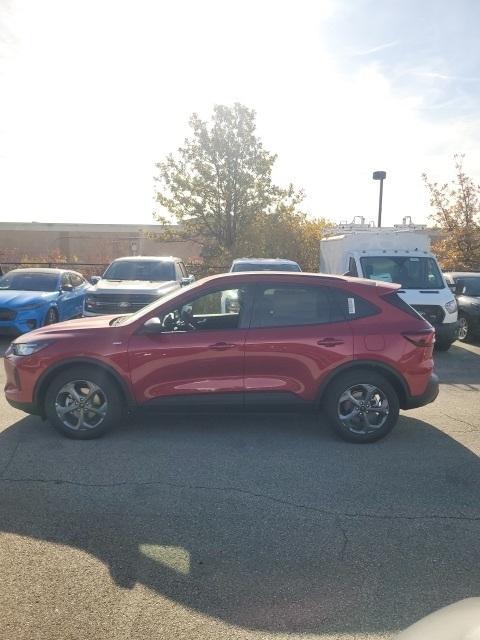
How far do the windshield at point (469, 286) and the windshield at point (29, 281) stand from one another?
9.22 metres

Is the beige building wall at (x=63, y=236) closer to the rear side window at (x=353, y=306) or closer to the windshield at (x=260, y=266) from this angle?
the windshield at (x=260, y=266)

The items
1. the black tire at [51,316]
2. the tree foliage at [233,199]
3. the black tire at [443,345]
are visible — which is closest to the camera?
the black tire at [443,345]

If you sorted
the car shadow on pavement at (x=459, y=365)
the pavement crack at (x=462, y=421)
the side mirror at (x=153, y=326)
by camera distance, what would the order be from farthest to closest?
the car shadow on pavement at (x=459, y=365)
the pavement crack at (x=462, y=421)
the side mirror at (x=153, y=326)

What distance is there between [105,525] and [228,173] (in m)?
18.8

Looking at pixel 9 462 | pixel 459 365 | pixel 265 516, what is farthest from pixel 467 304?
pixel 9 462

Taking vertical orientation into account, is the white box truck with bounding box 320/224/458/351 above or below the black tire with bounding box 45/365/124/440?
above

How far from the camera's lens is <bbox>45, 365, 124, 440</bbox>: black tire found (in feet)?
17.0

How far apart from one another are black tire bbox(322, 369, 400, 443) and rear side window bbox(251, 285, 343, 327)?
62 cm

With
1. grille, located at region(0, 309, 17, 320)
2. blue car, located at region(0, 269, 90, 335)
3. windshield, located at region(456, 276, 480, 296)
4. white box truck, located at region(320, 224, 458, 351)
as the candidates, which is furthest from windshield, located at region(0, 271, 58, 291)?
windshield, located at region(456, 276, 480, 296)

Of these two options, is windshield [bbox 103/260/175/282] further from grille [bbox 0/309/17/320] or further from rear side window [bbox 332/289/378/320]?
rear side window [bbox 332/289/378/320]

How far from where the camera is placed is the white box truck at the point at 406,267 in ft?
32.9

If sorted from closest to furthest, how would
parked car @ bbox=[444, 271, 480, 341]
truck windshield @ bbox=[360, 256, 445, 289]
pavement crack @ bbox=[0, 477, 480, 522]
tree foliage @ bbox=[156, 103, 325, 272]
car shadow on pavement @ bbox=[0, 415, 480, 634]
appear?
car shadow on pavement @ bbox=[0, 415, 480, 634] → pavement crack @ bbox=[0, 477, 480, 522] → truck windshield @ bbox=[360, 256, 445, 289] → parked car @ bbox=[444, 271, 480, 341] → tree foliage @ bbox=[156, 103, 325, 272]

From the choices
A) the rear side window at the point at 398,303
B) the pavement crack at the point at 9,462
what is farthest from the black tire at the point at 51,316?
the rear side window at the point at 398,303

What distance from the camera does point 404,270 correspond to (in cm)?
1098
